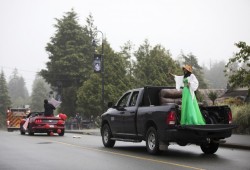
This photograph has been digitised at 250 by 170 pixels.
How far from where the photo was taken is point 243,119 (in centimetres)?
2238

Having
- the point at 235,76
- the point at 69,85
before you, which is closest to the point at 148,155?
the point at 235,76

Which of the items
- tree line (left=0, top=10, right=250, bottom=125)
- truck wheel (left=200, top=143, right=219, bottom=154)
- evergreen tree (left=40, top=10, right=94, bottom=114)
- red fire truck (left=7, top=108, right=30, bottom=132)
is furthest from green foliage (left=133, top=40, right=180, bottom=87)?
truck wheel (left=200, top=143, right=219, bottom=154)

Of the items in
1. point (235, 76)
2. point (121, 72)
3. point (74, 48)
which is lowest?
point (235, 76)

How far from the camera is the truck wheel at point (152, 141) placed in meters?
12.8

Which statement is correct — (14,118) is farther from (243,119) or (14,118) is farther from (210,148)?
(210,148)

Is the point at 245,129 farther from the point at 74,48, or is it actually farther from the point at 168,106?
the point at 74,48

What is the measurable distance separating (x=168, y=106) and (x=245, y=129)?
436 inches

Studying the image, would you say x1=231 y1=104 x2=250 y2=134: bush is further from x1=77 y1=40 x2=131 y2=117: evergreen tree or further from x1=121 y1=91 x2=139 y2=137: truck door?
x1=77 y1=40 x2=131 y2=117: evergreen tree

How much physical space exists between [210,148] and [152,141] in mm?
1854

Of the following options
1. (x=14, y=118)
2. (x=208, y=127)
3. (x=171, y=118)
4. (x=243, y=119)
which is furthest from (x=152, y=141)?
(x=14, y=118)

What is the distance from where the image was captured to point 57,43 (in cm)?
7056

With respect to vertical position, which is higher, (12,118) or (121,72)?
(121,72)

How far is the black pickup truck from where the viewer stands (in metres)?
12.3

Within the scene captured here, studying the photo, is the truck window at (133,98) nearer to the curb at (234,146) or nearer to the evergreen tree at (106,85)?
the curb at (234,146)
